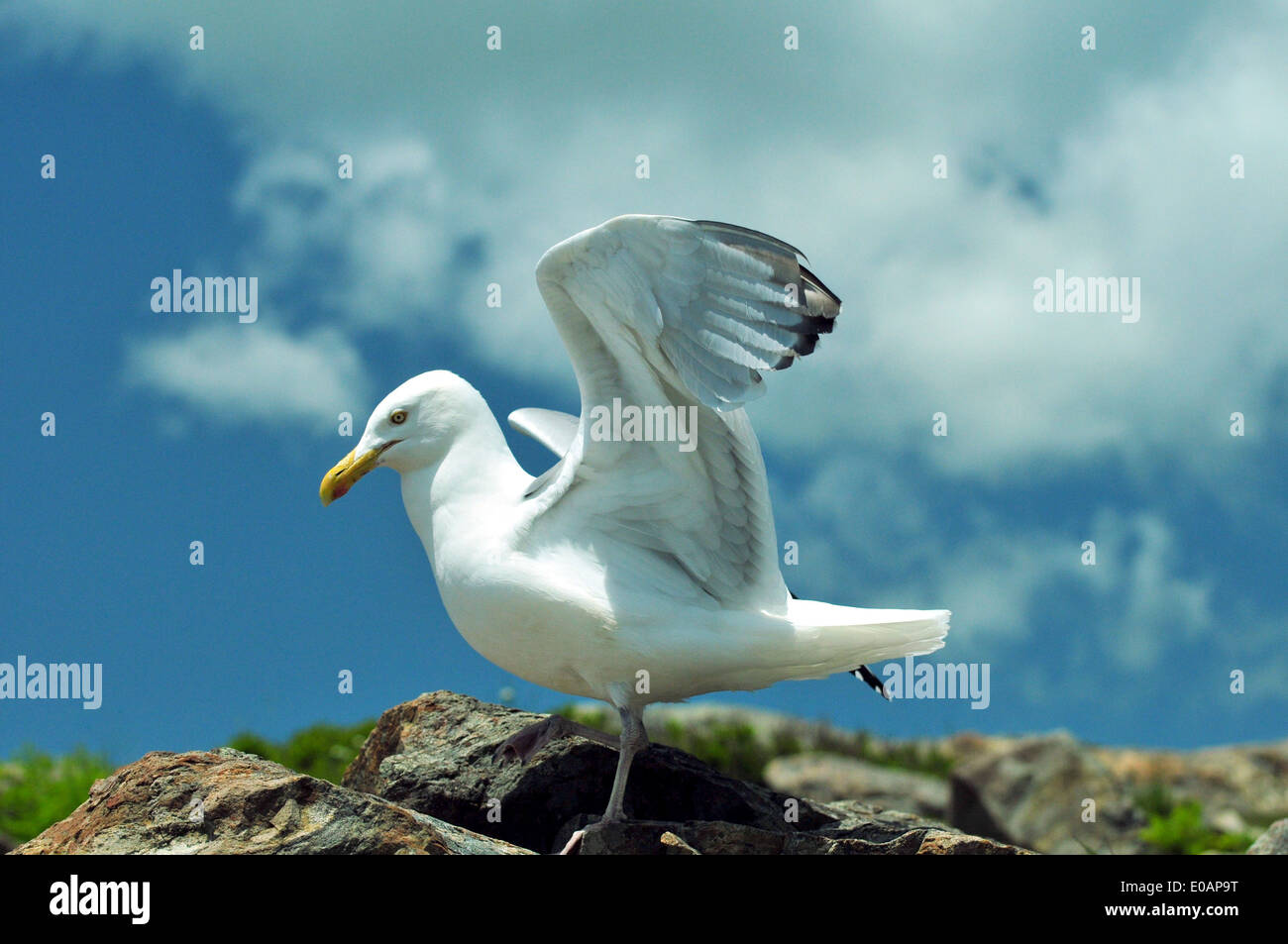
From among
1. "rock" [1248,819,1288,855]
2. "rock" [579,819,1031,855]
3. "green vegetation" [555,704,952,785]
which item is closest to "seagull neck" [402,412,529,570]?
"rock" [579,819,1031,855]

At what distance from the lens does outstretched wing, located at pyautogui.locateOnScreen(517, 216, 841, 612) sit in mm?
6449

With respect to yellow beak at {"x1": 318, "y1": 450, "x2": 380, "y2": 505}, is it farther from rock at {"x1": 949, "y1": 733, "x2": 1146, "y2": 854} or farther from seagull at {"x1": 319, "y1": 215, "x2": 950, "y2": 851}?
rock at {"x1": 949, "y1": 733, "x2": 1146, "y2": 854}

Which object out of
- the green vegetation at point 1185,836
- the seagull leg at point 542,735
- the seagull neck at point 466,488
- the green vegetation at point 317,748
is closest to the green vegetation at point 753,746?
the green vegetation at point 317,748

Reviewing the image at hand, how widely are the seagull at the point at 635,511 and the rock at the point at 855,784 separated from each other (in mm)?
10239

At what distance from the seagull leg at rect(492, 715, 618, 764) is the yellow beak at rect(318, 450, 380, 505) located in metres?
1.89

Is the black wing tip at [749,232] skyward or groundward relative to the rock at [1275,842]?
skyward

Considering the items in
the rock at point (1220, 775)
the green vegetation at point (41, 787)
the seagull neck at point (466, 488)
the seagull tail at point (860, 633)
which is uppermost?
the seagull neck at point (466, 488)

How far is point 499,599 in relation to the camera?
710cm

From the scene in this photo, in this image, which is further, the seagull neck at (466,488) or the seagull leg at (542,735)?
the seagull leg at (542,735)

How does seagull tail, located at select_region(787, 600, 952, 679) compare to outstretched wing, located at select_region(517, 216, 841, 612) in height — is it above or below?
below

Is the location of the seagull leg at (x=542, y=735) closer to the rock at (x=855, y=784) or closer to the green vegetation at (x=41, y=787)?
the green vegetation at (x=41, y=787)

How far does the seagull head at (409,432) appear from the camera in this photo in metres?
7.74
